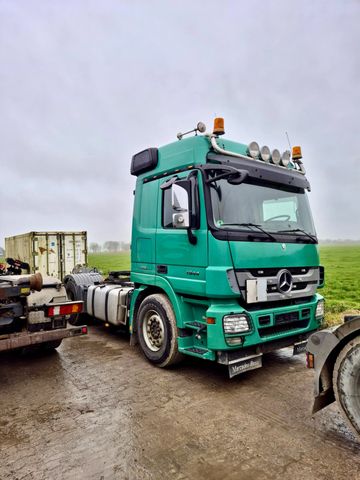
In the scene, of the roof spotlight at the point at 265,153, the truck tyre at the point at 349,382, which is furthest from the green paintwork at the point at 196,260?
the truck tyre at the point at 349,382

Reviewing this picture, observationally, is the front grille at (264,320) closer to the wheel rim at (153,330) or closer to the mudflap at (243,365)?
the mudflap at (243,365)

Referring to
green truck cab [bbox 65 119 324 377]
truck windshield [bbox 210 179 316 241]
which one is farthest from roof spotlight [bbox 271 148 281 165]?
truck windshield [bbox 210 179 316 241]

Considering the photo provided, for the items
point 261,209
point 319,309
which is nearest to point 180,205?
point 261,209

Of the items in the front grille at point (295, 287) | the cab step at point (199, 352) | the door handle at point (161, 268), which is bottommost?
the cab step at point (199, 352)

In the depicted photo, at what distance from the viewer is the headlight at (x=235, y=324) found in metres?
3.97

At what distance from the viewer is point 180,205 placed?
4.63m

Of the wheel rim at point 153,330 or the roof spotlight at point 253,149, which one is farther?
the wheel rim at point 153,330

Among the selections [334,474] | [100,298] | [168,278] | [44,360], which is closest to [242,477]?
[334,474]

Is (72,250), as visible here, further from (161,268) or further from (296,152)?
(296,152)

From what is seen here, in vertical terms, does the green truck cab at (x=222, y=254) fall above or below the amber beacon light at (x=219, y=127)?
below

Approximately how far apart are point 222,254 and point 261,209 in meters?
1.03

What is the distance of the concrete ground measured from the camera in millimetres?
2705

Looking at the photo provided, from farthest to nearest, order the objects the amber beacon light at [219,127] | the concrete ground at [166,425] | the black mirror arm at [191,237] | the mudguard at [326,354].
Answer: the amber beacon light at [219,127] < the black mirror arm at [191,237] < the mudguard at [326,354] < the concrete ground at [166,425]

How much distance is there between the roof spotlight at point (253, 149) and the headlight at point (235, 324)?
7.28 ft
